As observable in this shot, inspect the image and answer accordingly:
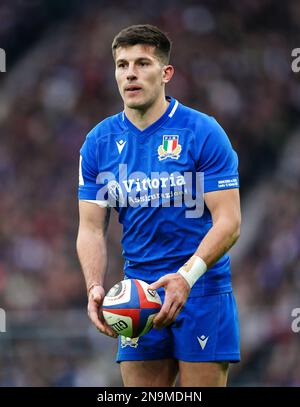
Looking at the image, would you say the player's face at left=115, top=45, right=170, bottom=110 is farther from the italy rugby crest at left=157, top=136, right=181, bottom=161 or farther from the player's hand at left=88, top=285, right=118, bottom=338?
the player's hand at left=88, top=285, right=118, bottom=338

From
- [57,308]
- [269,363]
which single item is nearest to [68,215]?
[57,308]

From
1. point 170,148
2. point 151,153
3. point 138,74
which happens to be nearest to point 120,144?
point 151,153

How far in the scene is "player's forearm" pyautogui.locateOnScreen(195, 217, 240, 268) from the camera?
17.5 ft

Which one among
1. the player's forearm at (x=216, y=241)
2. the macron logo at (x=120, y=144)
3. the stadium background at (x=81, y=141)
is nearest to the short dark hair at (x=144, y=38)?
the macron logo at (x=120, y=144)

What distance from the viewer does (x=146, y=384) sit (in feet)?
18.3

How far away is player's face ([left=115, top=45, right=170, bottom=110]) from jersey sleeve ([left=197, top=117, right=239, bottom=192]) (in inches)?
16.2

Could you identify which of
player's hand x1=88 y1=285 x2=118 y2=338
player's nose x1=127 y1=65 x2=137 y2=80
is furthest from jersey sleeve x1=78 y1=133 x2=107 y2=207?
player's hand x1=88 y1=285 x2=118 y2=338

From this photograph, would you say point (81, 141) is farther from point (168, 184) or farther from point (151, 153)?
point (168, 184)

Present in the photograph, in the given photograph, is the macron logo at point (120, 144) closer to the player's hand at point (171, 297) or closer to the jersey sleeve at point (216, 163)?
the jersey sleeve at point (216, 163)

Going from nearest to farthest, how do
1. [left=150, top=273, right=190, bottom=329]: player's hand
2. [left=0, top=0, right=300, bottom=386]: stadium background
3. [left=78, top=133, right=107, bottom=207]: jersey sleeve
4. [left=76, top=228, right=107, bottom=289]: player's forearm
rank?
[left=150, top=273, right=190, bottom=329]: player's hand → [left=76, top=228, right=107, bottom=289]: player's forearm → [left=78, top=133, right=107, bottom=207]: jersey sleeve → [left=0, top=0, right=300, bottom=386]: stadium background

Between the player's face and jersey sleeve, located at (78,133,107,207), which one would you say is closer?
the player's face

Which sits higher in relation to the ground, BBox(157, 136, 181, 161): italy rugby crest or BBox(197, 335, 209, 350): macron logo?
BBox(157, 136, 181, 161): italy rugby crest

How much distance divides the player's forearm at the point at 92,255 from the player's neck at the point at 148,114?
2.32 ft

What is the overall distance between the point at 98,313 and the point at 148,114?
47.8 inches
